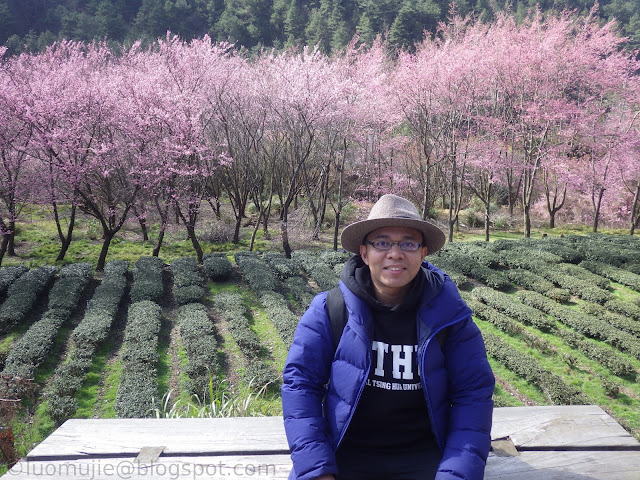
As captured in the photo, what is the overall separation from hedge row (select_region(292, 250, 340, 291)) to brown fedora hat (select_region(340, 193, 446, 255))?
6980 mm

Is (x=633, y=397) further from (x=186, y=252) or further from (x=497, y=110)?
(x=497, y=110)

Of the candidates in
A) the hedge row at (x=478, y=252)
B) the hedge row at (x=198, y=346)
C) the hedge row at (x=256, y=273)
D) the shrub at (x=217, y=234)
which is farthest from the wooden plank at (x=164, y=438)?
the shrub at (x=217, y=234)

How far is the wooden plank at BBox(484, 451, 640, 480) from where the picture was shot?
1.84 meters

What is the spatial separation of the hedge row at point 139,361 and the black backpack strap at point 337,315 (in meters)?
3.87

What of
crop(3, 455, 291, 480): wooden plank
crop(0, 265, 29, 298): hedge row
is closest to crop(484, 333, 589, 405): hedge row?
crop(3, 455, 291, 480): wooden plank

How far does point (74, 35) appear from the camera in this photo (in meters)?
34.5

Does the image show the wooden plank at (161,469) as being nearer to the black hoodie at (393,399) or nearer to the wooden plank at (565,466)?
the black hoodie at (393,399)

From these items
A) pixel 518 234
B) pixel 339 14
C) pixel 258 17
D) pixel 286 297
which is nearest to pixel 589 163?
pixel 518 234

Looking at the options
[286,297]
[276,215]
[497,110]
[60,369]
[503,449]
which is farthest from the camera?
[276,215]

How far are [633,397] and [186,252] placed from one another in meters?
11.5

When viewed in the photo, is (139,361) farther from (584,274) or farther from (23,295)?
(584,274)

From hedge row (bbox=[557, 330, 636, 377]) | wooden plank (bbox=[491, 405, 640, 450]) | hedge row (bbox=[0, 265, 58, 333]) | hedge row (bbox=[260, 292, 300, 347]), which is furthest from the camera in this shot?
hedge row (bbox=[0, 265, 58, 333])

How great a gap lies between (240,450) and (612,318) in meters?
7.33

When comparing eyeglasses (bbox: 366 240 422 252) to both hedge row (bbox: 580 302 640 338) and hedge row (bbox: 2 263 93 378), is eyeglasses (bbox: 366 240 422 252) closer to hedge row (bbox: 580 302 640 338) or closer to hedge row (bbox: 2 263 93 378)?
hedge row (bbox: 2 263 93 378)
